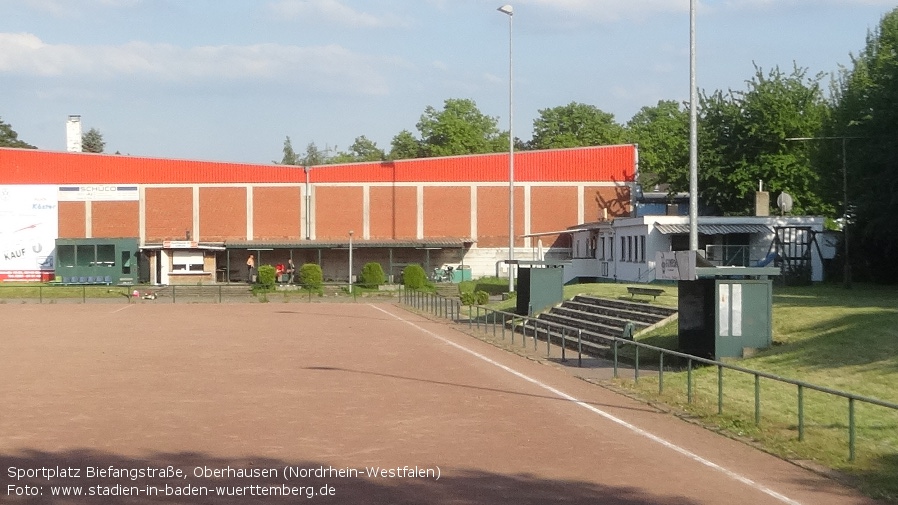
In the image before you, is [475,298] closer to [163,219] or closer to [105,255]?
[105,255]

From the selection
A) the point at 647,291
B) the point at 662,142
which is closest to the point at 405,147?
the point at 662,142

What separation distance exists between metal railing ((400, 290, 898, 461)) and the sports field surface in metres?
0.90

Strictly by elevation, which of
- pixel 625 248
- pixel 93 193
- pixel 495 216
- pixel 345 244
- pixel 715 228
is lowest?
pixel 625 248

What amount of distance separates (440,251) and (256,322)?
3567 centimetres

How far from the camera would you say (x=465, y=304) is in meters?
47.3

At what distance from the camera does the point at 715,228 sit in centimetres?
4922

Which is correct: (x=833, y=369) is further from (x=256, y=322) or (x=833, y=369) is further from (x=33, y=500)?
(x=256, y=322)

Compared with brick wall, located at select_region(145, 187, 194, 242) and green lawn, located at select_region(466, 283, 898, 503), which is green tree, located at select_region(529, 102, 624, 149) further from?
green lawn, located at select_region(466, 283, 898, 503)

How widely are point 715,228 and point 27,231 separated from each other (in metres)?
47.1

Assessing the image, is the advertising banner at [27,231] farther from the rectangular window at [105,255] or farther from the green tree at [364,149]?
the green tree at [364,149]

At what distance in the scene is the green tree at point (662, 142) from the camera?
7025 cm

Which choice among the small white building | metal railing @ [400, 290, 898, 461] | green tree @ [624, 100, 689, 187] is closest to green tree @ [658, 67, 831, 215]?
green tree @ [624, 100, 689, 187]

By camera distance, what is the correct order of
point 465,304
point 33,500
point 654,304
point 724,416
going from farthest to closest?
point 465,304 < point 654,304 < point 724,416 < point 33,500

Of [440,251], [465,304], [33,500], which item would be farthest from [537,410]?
[440,251]
